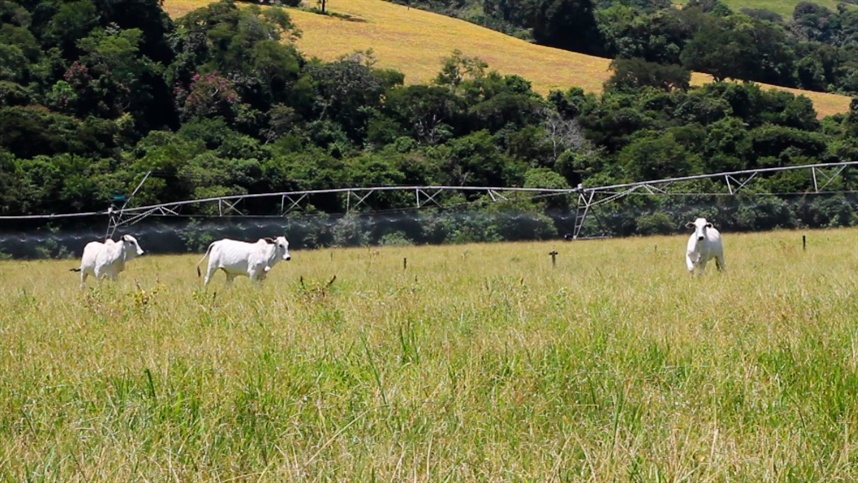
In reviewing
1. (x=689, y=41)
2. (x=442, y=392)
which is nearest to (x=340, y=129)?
(x=689, y=41)

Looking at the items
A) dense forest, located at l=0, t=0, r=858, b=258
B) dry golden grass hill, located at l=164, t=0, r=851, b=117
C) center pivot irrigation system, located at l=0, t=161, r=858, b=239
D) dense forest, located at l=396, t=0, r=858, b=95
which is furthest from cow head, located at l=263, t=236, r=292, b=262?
dense forest, located at l=396, t=0, r=858, b=95

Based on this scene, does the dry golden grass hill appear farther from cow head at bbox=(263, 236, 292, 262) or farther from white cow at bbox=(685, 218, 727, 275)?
white cow at bbox=(685, 218, 727, 275)

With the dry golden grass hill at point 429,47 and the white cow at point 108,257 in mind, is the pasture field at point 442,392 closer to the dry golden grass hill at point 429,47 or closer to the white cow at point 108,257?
the white cow at point 108,257

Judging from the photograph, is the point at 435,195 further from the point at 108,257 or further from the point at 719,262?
the point at 719,262

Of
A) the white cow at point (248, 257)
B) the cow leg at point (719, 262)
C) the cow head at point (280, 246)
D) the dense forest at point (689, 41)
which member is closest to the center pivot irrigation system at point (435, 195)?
the white cow at point (248, 257)

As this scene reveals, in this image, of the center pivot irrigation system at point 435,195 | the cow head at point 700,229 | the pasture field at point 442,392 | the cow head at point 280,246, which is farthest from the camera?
the center pivot irrigation system at point 435,195

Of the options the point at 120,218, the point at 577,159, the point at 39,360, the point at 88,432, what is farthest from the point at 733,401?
the point at 577,159

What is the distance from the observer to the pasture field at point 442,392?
13.5 ft

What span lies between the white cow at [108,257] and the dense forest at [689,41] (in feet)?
284

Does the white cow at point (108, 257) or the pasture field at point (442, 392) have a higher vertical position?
the pasture field at point (442, 392)

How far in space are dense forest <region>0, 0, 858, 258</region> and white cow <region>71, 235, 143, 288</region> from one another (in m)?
20.5

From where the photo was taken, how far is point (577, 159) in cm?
6034

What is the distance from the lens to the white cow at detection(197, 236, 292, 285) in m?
19.5

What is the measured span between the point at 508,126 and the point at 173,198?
90.9 ft
